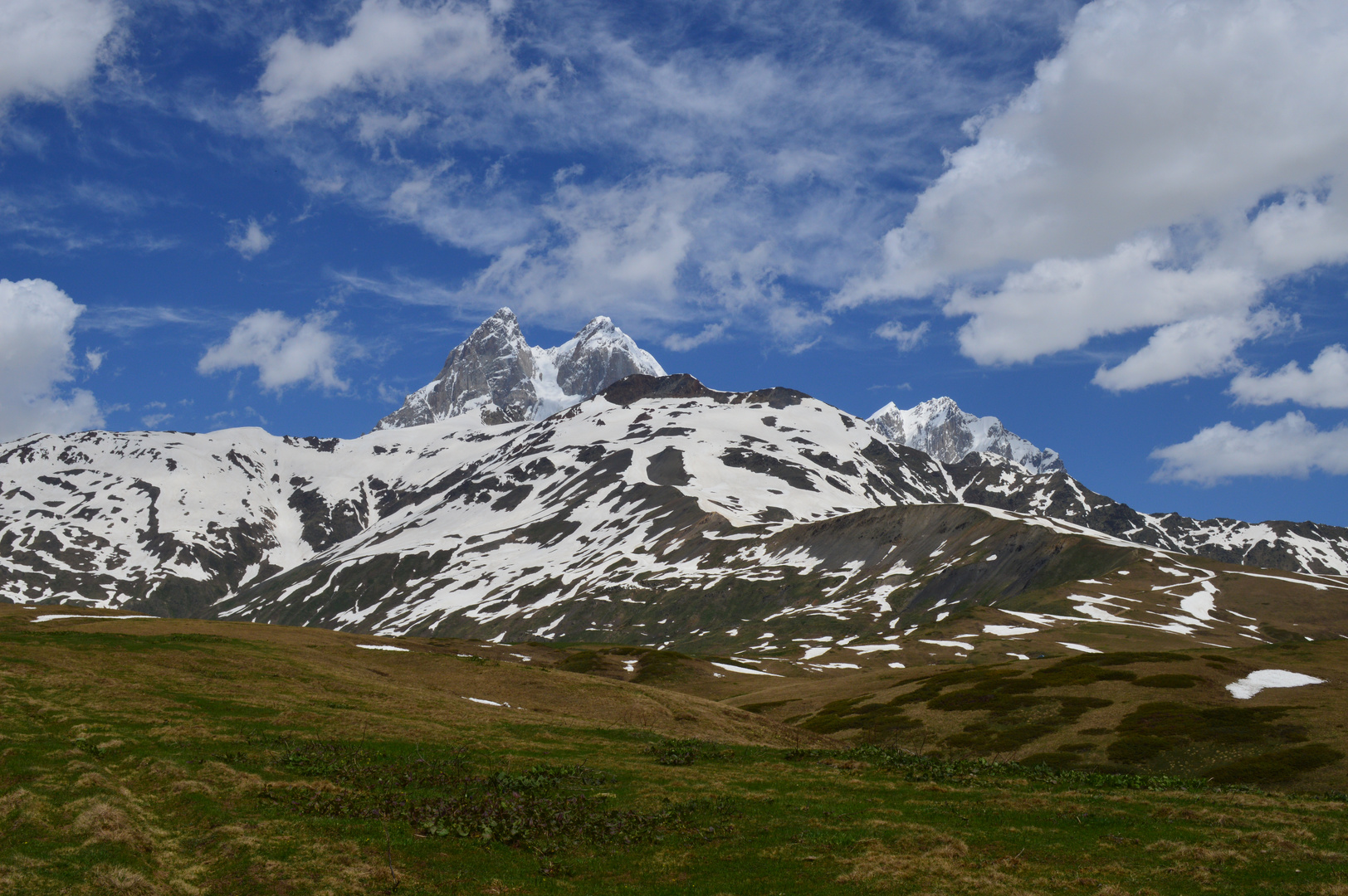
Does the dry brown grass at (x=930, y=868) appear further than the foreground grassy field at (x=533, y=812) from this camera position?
No

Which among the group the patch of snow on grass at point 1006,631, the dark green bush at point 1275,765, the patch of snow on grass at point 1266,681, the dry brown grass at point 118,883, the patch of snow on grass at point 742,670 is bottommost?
the dry brown grass at point 118,883

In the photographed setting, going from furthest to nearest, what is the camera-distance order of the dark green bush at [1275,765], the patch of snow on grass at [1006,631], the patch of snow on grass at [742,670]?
the patch of snow on grass at [1006,631] < the patch of snow on grass at [742,670] < the dark green bush at [1275,765]

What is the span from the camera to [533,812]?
31750 mm

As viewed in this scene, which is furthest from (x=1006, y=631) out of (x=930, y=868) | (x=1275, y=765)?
(x=930, y=868)

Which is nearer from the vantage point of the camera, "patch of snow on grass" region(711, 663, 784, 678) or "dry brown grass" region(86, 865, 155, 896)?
"dry brown grass" region(86, 865, 155, 896)

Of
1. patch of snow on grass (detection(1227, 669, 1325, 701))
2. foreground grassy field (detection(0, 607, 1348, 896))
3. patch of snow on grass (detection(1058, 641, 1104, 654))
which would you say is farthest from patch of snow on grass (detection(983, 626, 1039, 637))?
foreground grassy field (detection(0, 607, 1348, 896))

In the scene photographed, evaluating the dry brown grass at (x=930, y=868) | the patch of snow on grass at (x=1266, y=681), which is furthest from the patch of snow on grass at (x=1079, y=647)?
the dry brown grass at (x=930, y=868)

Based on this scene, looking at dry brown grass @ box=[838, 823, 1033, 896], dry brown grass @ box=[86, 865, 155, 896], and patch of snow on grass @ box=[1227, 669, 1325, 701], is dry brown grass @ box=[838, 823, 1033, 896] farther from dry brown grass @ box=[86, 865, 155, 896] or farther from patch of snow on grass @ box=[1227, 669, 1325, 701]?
patch of snow on grass @ box=[1227, 669, 1325, 701]

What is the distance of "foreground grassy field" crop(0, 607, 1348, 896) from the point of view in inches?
978

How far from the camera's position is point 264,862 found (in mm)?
24984

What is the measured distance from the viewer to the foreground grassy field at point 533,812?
81.5ft

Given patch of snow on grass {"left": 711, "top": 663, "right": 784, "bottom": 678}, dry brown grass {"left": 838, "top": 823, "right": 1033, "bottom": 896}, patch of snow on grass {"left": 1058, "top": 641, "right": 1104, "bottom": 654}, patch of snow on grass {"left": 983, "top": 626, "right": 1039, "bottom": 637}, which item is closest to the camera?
dry brown grass {"left": 838, "top": 823, "right": 1033, "bottom": 896}

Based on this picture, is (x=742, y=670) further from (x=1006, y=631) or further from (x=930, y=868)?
(x=930, y=868)

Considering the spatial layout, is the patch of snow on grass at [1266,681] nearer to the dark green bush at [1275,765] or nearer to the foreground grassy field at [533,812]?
the dark green bush at [1275,765]
